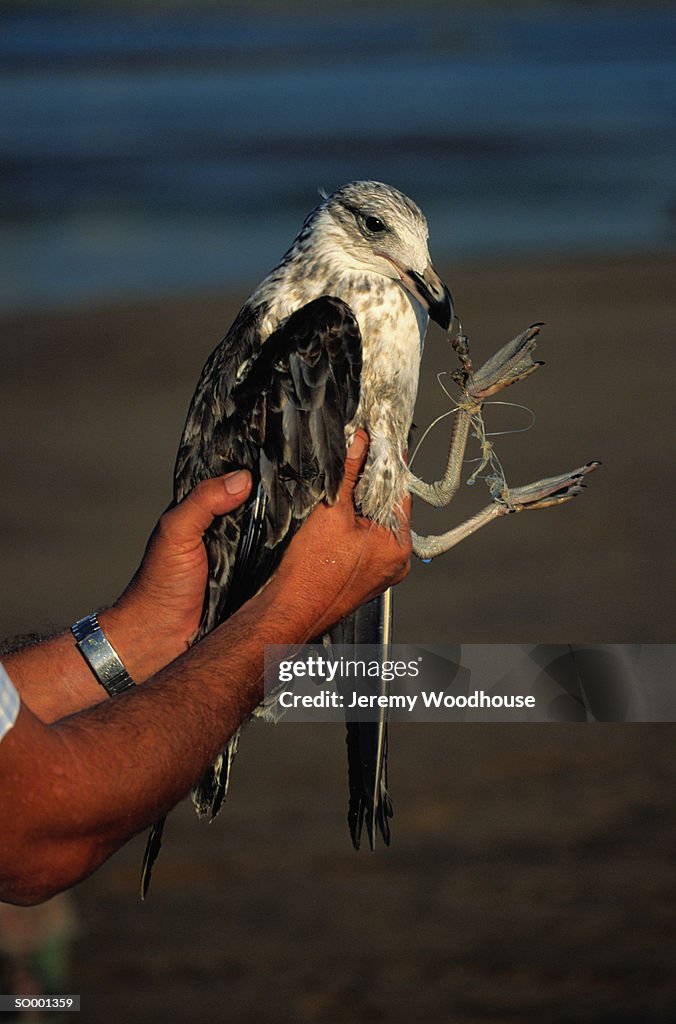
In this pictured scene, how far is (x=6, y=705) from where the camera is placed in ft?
7.09

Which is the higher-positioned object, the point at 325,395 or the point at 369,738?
the point at 325,395

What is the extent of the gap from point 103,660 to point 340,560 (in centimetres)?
64

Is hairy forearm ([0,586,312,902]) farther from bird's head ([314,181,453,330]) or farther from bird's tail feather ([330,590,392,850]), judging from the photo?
bird's head ([314,181,453,330])

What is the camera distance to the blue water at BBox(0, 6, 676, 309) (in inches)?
661

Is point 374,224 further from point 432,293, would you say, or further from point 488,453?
point 488,453

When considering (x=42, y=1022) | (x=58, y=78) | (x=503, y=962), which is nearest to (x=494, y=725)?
(x=503, y=962)

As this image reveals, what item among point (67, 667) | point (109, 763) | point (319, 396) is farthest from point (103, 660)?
point (109, 763)

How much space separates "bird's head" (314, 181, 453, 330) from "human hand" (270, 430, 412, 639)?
47 centimetres

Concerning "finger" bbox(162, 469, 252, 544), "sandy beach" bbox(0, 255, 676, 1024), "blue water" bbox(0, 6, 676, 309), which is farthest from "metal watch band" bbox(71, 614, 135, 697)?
"blue water" bbox(0, 6, 676, 309)

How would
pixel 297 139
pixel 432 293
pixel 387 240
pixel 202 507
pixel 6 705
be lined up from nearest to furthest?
pixel 6 705, pixel 202 507, pixel 432 293, pixel 387 240, pixel 297 139

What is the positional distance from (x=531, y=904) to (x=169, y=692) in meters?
3.06

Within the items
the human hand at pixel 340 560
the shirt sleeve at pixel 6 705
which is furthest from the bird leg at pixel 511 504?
the shirt sleeve at pixel 6 705

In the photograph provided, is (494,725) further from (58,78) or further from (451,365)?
(58,78)

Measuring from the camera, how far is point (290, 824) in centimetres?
602
